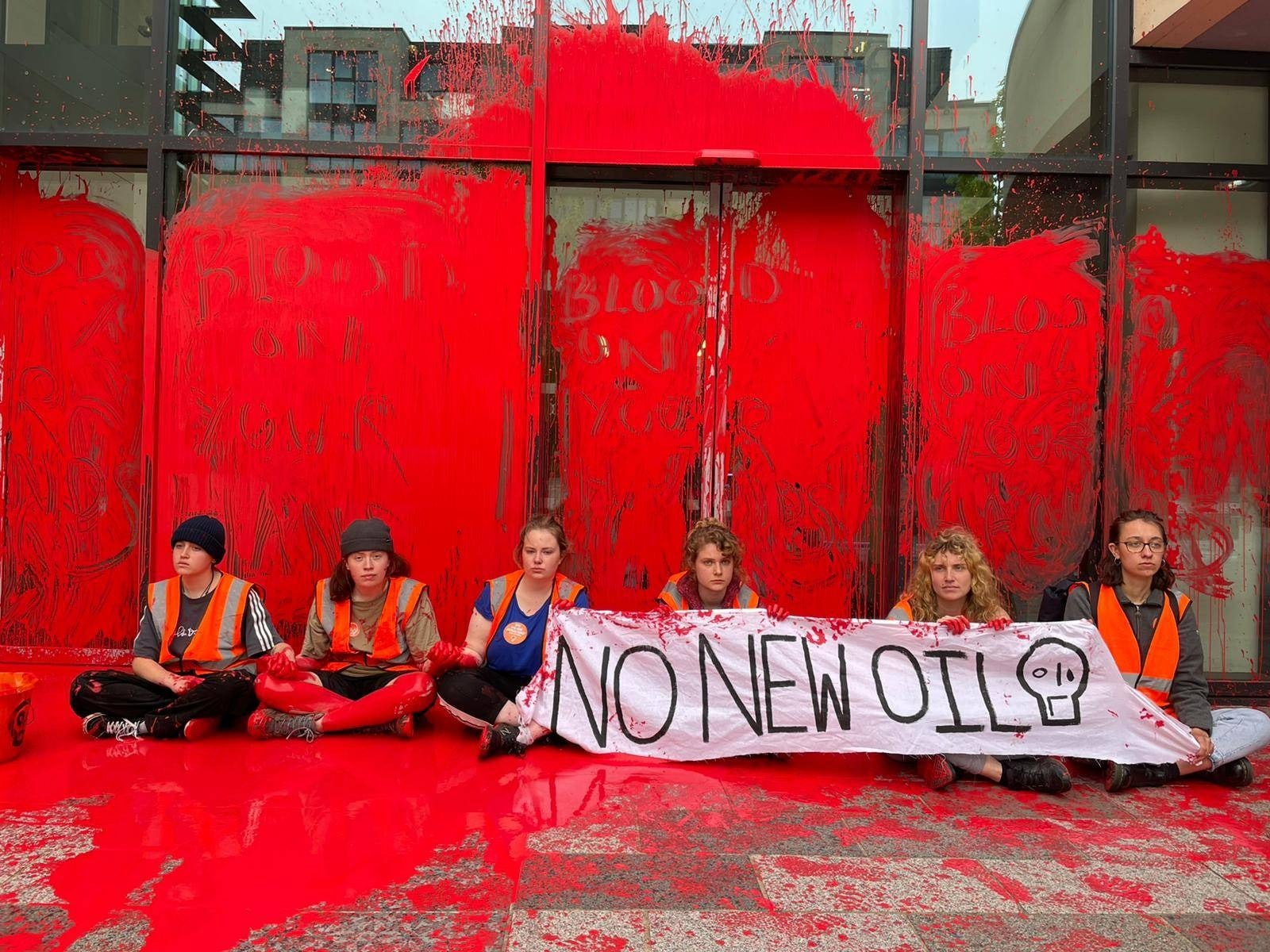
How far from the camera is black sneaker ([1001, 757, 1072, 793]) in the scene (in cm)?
390

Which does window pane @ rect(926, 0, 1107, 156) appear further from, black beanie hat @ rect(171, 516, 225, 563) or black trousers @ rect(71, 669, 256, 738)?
black trousers @ rect(71, 669, 256, 738)

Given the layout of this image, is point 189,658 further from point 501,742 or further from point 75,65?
point 75,65

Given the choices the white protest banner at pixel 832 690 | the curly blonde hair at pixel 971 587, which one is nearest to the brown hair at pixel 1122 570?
the white protest banner at pixel 832 690

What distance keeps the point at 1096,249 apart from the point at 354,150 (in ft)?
13.9

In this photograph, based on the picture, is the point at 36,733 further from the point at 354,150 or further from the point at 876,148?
the point at 876,148

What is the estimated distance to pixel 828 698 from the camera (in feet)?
13.7

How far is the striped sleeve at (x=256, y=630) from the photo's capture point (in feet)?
15.1

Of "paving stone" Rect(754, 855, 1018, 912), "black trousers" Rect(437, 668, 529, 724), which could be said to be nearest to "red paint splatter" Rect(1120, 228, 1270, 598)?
"paving stone" Rect(754, 855, 1018, 912)

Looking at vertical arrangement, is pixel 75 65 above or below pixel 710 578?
above

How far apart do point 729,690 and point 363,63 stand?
4001mm

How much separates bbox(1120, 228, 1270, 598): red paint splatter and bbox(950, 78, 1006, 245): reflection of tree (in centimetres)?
80

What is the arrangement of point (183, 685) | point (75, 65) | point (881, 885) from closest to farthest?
1. point (881, 885)
2. point (183, 685)
3. point (75, 65)

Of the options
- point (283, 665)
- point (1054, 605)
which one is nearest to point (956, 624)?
point (1054, 605)

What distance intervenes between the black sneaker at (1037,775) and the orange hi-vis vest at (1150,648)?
591mm
